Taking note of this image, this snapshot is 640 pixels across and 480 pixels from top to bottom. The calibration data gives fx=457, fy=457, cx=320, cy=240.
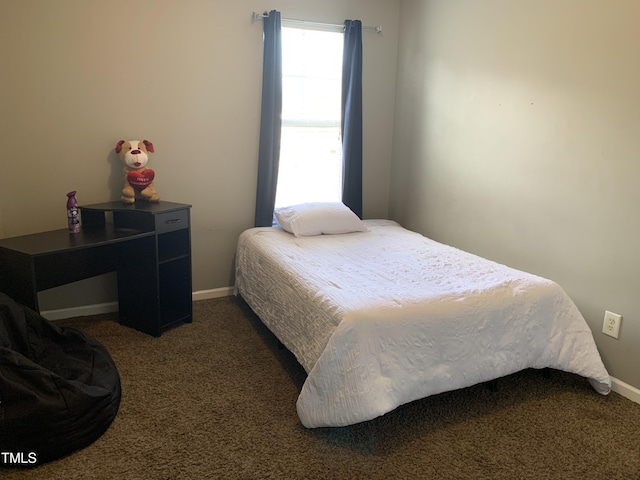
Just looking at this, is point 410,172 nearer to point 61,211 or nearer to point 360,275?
point 360,275

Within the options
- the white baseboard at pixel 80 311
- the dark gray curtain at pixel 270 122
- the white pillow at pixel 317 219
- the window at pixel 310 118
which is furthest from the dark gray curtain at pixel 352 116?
the white baseboard at pixel 80 311

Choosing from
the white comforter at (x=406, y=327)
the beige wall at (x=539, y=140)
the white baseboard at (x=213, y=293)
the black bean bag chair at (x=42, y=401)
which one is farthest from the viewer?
the white baseboard at (x=213, y=293)

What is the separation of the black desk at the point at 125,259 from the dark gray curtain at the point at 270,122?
699 millimetres

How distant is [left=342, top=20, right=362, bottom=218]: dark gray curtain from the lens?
3.44 metres

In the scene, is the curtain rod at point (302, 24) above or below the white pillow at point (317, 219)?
above

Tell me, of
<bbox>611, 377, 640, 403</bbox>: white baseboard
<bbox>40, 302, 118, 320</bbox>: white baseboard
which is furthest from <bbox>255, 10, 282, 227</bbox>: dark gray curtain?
<bbox>611, 377, 640, 403</bbox>: white baseboard

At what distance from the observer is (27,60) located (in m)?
2.63

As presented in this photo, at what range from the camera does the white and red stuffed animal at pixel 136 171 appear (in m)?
2.84

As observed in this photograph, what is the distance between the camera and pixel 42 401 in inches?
65.0

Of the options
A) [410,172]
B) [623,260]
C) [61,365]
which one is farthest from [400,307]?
[410,172]

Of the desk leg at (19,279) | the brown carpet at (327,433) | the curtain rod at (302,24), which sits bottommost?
the brown carpet at (327,433)

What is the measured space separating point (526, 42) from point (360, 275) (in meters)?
1.59

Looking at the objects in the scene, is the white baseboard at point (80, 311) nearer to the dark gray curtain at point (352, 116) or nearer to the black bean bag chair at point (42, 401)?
the black bean bag chair at point (42, 401)

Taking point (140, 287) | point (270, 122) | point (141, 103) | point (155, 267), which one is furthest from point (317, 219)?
point (141, 103)
